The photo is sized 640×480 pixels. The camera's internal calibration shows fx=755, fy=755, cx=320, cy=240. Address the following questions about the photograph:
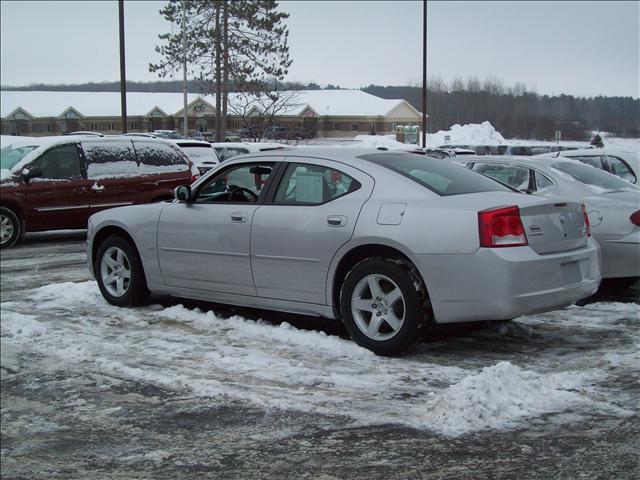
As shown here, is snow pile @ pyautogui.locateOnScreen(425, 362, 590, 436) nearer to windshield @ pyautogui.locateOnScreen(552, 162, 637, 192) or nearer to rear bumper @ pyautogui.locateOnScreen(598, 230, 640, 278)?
rear bumper @ pyautogui.locateOnScreen(598, 230, 640, 278)

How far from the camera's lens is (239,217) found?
5.88 metres

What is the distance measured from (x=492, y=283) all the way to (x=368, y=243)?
0.90 m

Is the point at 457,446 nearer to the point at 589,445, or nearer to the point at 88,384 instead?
the point at 589,445

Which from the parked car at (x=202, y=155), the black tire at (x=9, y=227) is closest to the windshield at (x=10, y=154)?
the black tire at (x=9, y=227)

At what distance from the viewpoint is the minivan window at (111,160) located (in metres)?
11.0

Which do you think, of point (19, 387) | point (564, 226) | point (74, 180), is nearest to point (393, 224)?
point (564, 226)

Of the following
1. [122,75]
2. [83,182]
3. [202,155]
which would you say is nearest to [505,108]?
[202,155]

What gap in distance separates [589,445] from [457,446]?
632mm

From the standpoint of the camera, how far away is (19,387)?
4.07 meters

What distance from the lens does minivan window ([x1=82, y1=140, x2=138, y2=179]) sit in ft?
35.9

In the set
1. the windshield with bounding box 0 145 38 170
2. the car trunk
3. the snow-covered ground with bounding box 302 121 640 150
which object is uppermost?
the snow-covered ground with bounding box 302 121 640 150

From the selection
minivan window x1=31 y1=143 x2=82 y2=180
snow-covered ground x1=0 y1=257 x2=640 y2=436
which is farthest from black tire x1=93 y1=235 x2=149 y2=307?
minivan window x1=31 y1=143 x2=82 y2=180

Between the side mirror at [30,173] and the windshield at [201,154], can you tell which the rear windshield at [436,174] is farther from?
the windshield at [201,154]

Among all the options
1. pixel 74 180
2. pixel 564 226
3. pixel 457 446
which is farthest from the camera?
pixel 74 180
